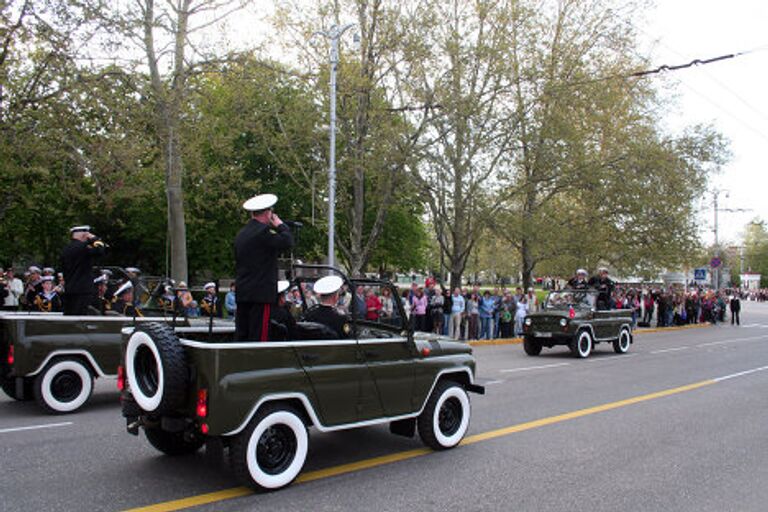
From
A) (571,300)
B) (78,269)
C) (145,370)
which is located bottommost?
(145,370)

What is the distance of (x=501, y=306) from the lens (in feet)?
71.4

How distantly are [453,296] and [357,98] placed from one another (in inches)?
312

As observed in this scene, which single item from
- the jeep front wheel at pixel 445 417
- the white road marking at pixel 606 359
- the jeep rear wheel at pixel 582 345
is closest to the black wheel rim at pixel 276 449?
the jeep front wheel at pixel 445 417

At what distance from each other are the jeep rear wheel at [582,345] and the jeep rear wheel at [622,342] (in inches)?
56.9

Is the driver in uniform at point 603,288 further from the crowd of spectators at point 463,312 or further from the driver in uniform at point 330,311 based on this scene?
the driver in uniform at point 330,311

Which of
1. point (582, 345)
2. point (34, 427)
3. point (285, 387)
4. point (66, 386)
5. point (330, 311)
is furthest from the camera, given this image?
point (582, 345)

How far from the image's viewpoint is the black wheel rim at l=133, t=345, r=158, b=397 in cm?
527

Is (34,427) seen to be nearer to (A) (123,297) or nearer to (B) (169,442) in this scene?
(B) (169,442)

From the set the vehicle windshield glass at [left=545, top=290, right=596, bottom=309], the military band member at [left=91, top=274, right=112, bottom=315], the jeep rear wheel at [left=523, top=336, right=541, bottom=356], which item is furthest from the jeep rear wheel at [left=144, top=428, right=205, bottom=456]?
the vehicle windshield glass at [left=545, top=290, right=596, bottom=309]

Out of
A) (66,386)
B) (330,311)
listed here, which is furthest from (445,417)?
(66,386)

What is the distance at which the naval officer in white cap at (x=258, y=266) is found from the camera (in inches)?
220

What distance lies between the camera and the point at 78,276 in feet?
28.9

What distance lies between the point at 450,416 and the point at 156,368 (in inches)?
120

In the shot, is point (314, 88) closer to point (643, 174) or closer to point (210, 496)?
point (643, 174)
